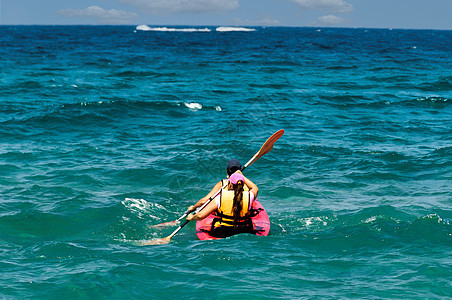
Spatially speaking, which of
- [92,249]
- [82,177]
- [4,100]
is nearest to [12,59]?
[4,100]

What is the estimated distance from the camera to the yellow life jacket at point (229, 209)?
8.21 meters

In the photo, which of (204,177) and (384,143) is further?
(384,143)

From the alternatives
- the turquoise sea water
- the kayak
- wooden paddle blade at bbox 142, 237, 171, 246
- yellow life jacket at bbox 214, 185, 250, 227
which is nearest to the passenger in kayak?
yellow life jacket at bbox 214, 185, 250, 227

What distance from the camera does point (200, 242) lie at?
327 inches

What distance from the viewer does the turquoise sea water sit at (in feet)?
22.2

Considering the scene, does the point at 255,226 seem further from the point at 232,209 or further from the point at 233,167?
the point at 233,167

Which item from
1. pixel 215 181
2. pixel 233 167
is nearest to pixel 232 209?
pixel 233 167

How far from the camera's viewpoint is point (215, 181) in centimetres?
1325

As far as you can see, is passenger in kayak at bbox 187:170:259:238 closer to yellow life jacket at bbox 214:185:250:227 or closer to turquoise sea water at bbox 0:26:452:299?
yellow life jacket at bbox 214:185:250:227

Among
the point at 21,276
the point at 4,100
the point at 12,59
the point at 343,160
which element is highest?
the point at 12,59

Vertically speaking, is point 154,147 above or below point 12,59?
below

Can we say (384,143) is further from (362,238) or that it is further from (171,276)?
(171,276)

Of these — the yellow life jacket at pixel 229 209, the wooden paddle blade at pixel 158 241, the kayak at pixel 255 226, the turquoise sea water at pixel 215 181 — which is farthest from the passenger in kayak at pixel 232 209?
the wooden paddle blade at pixel 158 241

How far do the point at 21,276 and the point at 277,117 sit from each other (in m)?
15.3
